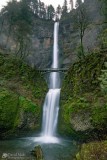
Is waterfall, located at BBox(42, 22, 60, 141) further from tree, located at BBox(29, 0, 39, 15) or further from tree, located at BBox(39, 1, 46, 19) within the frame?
tree, located at BBox(29, 0, 39, 15)

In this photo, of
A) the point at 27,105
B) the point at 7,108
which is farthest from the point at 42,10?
the point at 7,108

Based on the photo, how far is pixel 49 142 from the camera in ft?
58.2

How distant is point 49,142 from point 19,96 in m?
4.69

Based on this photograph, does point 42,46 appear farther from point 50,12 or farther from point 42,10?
point 42,10

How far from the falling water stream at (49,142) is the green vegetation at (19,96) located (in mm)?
680

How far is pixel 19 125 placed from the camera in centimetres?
1900

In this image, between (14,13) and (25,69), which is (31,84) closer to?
(25,69)

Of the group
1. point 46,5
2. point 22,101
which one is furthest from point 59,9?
point 22,101

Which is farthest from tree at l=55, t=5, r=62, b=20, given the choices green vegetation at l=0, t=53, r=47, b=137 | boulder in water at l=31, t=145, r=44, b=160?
boulder in water at l=31, t=145, r=44, b=160

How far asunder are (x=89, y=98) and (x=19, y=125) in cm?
532

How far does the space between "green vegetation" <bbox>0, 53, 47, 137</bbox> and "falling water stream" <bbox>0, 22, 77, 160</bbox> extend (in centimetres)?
68

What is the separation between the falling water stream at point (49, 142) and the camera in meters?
14.8

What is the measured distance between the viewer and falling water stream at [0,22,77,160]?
14.8 m

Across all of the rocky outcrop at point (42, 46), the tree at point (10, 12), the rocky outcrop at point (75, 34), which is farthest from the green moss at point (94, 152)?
the rocky outcrop at point (42, 46)
